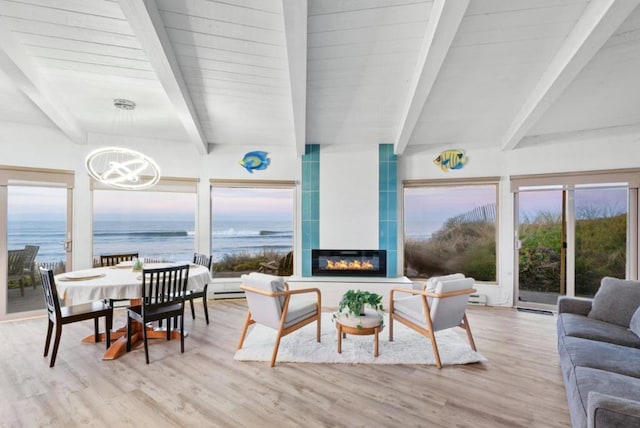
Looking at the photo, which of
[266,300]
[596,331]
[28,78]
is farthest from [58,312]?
[596,331]

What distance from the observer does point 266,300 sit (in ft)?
9.15

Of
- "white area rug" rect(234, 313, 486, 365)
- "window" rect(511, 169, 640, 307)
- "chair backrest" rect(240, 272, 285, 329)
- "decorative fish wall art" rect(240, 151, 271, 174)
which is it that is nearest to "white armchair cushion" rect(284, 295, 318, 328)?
"chair backrest" rect(240, 272, 285, 329)

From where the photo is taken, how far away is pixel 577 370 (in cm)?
174

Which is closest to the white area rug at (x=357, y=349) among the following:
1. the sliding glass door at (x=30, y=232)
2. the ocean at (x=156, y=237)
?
the ocean at (x=156, y=237)

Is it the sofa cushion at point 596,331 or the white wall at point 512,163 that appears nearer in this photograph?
the sofa cushion at point 596,331

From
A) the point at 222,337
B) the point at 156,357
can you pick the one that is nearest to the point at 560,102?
the point at 222,337

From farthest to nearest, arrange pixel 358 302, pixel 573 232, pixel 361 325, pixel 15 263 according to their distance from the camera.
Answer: pixel 573 232 → pixel 15 263 → pixel 358 302 → pixel 361 325

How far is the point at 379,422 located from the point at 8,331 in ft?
14.2

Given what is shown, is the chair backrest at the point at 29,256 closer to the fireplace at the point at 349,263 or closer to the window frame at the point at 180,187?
the window frame at the point at 180,187

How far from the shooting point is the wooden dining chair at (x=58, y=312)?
2.64m

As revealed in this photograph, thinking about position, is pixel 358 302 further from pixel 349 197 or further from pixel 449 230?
pixel 449 230

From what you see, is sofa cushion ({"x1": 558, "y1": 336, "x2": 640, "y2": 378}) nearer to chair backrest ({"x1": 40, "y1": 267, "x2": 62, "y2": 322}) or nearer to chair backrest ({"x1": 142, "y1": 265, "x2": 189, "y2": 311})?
chair backrest ({"x1": 142, "y1": 265, "x2": 189, "y2": 311})

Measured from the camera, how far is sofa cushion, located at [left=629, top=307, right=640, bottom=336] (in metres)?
2.21

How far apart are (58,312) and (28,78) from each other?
89.3 inches
